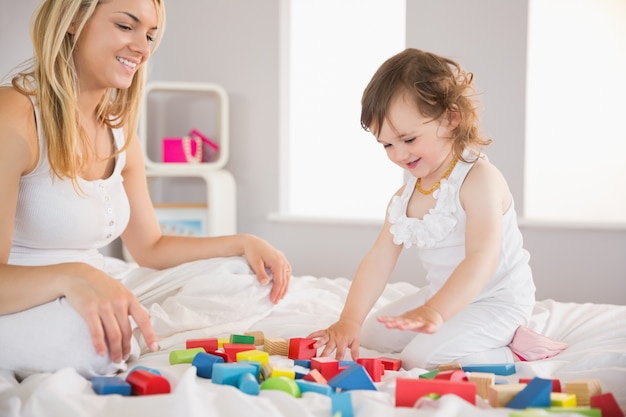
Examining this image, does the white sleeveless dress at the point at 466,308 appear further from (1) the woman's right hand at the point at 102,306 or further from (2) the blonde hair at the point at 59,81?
(2) the blonde hair at the point at 59,81

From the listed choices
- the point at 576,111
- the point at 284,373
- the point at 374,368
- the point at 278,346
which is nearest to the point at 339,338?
the point at 278,346

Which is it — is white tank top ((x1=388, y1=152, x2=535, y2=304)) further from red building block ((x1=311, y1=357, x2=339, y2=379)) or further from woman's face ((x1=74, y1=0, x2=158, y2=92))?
woman's face ((x1=74, y1=0, x2=158, y2=92))

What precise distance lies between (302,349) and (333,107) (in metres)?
2.86

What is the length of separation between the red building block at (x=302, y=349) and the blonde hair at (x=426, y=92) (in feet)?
1.67

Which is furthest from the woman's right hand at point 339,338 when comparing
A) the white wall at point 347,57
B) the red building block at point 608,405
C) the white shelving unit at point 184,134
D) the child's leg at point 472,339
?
the white shelving unit at point 184,134

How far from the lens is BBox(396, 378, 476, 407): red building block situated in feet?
3.65

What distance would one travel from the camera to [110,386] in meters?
1.16

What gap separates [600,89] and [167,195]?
94.0 inches

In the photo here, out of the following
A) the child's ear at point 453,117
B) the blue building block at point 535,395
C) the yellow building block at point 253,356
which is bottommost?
the yellow building block at point 253,356

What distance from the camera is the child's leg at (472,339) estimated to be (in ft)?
5.16

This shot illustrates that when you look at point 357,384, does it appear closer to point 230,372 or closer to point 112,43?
point 230,372

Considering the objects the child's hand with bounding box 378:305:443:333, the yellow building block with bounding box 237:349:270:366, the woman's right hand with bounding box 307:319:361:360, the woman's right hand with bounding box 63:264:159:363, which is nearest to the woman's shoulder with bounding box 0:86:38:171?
the woman's right hand with bounding box 63:264:159:363

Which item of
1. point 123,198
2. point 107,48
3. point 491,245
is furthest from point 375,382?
point 107,48

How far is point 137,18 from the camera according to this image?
1668mm
